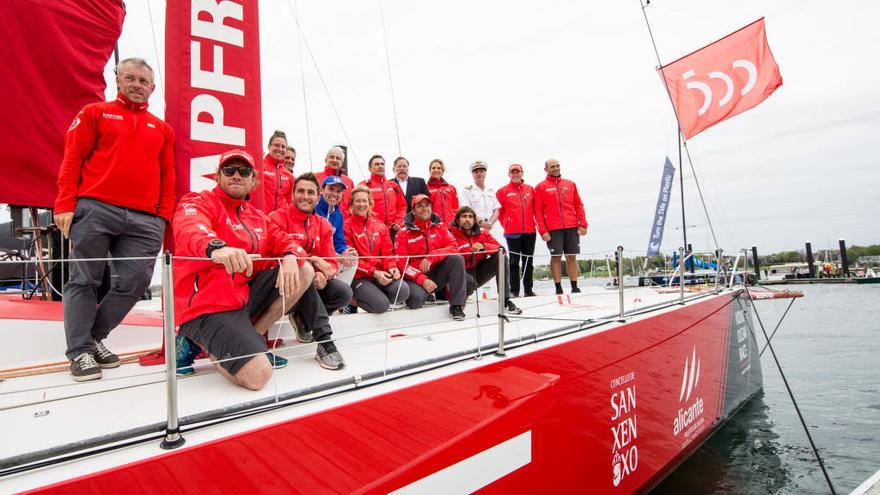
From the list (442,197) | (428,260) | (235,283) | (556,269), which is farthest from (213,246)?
(556,269)

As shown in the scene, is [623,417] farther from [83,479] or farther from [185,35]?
[185,35]

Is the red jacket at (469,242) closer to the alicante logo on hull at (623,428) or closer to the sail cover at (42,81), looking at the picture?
the alicante logo on hull at (623,428)

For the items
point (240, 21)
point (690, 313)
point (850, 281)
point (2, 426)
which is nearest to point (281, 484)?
point (2, 426)

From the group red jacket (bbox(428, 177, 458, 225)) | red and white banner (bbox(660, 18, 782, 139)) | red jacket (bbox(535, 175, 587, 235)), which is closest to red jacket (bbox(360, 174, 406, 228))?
red jacket (bbox(428, 177, 458, 225))

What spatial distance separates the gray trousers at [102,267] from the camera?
1.94m

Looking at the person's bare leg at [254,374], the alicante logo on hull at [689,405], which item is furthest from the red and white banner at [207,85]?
the alicante logo on hull at [689,405]

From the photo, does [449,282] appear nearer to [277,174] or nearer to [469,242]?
[469,242]

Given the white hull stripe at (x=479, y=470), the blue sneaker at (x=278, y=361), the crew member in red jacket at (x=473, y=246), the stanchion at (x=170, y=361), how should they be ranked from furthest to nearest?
the crew member in red jacket at (x=473, y=246), the blue sneaker at (x=278, y=361), the white hull stripe at (x=479, y=470), the stanchion at (x=170, y=361)

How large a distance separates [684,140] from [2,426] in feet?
19.1

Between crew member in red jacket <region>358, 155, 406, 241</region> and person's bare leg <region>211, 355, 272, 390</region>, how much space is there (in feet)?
10.7

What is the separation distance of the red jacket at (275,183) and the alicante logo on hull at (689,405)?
3731 millimetres

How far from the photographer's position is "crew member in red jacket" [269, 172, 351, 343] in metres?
2.57

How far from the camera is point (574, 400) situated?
2383mm

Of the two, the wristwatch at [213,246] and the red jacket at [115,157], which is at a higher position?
the red jacket at [115,157]
